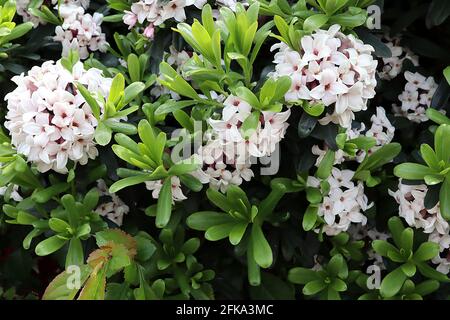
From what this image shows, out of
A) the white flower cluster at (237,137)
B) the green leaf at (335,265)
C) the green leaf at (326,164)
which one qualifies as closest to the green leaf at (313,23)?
the white flower cluster at (237,137)

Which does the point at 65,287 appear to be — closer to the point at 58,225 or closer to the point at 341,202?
the point at 58,225

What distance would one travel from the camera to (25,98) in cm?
171

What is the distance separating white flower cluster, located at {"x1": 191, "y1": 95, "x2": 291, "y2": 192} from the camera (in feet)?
5.43

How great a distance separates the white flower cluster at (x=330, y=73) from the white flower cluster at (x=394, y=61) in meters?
0.46

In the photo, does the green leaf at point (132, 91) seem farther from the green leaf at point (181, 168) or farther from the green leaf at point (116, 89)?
the green leaf at point (181, 168)

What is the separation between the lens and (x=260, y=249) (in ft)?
5.69

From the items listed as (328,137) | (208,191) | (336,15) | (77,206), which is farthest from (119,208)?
(336,15)

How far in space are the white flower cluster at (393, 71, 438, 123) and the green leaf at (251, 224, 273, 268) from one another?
713mm

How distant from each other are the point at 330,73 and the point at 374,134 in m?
0.41

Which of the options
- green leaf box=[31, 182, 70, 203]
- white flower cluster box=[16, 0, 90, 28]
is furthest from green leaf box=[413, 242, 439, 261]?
white flower cluster box=[16, 0, 90, 28]

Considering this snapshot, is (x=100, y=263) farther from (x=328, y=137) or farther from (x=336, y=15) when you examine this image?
(x=336, y=15)

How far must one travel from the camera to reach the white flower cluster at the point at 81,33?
2090 millimetres

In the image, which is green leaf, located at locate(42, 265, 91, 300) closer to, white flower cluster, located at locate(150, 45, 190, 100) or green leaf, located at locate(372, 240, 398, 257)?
white flower cluster, located at locate(150, 45, 190, 100)
